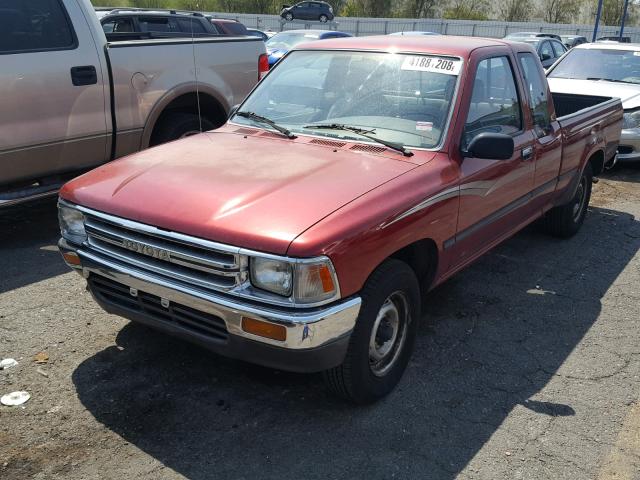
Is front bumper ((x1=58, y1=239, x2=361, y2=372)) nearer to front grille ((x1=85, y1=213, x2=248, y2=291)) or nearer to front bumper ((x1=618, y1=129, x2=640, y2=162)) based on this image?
front grille ((x1=85, y1=213, x2=248, y2=291))

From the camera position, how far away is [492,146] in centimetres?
366

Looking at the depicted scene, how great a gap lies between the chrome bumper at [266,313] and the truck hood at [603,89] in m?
7.17

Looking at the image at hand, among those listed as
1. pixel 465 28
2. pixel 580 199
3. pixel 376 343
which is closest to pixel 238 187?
pixel 376 343

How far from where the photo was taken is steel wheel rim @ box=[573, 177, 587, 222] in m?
6.23

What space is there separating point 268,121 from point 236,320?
5.98 feet

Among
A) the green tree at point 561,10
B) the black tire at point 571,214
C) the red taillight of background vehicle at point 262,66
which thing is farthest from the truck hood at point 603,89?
the green tree at point 561,10

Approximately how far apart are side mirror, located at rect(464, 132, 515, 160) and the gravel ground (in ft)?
4.11

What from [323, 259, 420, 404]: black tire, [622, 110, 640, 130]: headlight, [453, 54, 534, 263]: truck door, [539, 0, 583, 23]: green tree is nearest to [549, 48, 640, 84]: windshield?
[622, 110, 640, 130]: headlight

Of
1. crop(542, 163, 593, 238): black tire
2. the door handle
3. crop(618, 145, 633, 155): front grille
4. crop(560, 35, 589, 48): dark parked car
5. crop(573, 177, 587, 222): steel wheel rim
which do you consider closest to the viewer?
the door handle

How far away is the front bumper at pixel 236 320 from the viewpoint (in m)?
2.78

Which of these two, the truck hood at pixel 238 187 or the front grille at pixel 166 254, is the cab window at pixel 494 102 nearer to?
the truck hood at pixel 238 187

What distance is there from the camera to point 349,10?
4997 cm

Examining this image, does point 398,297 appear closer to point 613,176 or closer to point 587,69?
point 613,176

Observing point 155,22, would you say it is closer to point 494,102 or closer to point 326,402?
point 494,102
